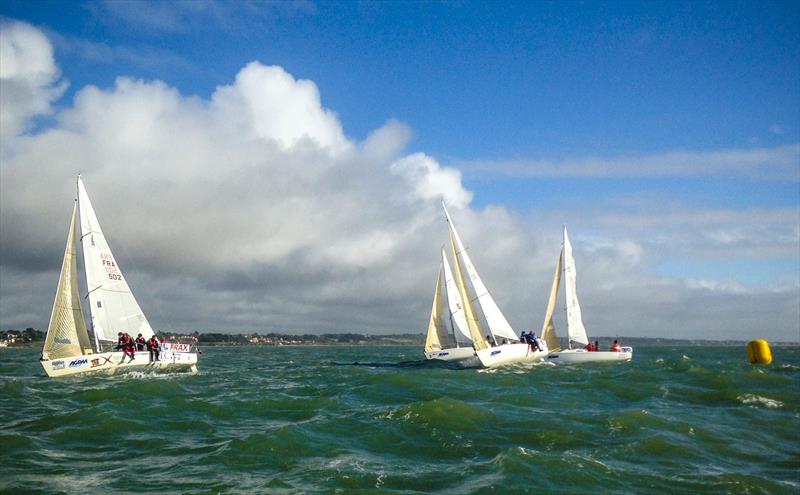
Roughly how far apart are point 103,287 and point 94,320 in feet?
7.22

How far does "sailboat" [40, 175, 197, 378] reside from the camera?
111 ft

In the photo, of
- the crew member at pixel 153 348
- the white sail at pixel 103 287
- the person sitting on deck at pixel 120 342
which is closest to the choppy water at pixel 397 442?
the person sitting on deck at pixel 120 342

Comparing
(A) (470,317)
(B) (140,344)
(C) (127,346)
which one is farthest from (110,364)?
(A) (470,317)

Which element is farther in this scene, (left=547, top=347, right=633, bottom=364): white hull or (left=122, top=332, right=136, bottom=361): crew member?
(left=547, top=347, right=633, bottom=364): white hull

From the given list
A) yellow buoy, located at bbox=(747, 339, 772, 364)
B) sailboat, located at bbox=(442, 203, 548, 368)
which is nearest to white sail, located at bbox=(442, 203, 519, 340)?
sailboat, located at bbox=(442, 203, 548, 368)

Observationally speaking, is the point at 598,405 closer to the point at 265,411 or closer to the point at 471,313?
the point at 265,411

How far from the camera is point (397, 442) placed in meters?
15.0

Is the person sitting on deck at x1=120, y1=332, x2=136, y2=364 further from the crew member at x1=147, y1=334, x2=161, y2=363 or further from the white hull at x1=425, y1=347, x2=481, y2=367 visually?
the white hull at x1=425, y1=347, x2=481, y2=367

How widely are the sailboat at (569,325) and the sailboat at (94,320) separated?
27398 mm

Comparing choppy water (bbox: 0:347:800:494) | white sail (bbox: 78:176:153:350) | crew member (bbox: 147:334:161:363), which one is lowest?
choppy water (bbox: 0:347:800:494)

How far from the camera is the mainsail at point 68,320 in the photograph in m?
33.7

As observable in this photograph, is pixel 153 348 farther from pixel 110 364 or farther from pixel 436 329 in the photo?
pixel 436 329

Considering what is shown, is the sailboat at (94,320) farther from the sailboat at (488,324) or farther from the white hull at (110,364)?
the sailboat at (488,324)

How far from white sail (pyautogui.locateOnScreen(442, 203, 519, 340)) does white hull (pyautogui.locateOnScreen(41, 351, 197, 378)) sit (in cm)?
2016
